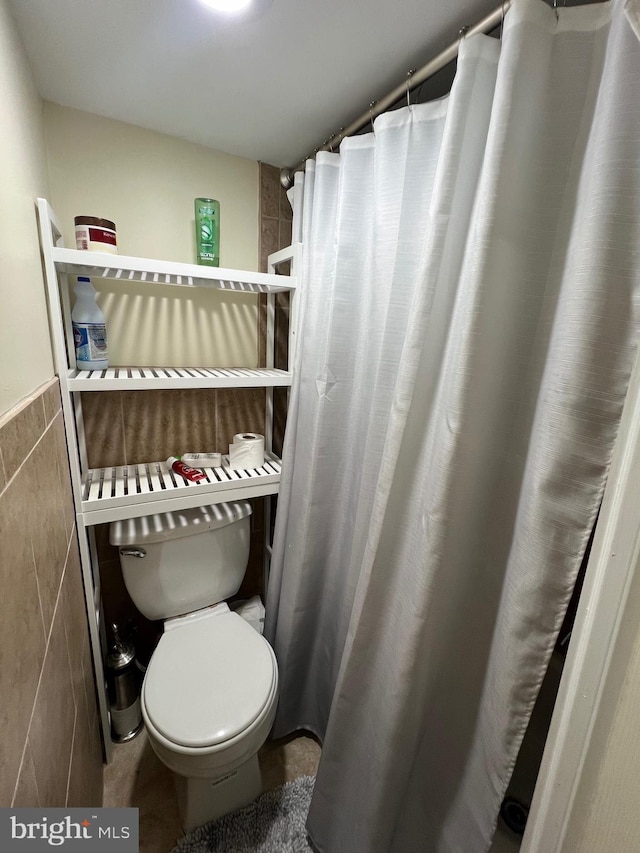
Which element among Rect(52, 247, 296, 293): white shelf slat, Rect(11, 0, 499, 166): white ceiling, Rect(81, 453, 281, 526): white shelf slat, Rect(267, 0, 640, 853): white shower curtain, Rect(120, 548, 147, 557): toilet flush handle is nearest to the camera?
Rect(267, 0, 640, 853): white shower curtain

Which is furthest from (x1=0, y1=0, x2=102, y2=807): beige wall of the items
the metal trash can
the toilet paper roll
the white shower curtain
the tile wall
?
the white shower curtain

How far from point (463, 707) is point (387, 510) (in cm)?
47

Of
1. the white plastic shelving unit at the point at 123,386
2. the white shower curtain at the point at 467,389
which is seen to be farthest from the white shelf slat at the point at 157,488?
the white shower curtain at the point at 467,389

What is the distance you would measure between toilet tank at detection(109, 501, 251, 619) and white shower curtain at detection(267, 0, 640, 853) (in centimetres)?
39

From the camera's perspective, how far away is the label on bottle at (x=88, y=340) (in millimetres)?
1077

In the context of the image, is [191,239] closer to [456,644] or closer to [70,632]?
[70,632]

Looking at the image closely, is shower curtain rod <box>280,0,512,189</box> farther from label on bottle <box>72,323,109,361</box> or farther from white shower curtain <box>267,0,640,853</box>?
label on bottle <box>72,323,109,361</box>

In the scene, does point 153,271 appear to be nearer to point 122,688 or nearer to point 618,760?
point 618,760

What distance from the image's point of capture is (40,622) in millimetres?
609

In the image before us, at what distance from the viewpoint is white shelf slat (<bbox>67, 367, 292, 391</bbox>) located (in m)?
0.99

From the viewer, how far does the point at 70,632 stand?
0.84m

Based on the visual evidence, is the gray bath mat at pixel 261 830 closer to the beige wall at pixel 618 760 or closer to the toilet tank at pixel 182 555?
the toilet tank at pixel 182 555

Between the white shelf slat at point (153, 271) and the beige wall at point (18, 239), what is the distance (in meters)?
0.11

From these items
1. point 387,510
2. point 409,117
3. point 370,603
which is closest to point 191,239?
point 409,117
